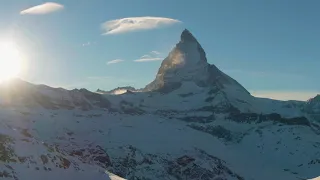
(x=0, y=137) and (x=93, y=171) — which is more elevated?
(x=0, y=137)

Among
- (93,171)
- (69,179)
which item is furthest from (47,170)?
(93,171)

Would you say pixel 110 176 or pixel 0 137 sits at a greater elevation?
pixel 0 137

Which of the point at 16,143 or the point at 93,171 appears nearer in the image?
the point at 16,143

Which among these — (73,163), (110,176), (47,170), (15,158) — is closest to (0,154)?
(15,158)

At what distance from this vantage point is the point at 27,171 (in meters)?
70.8

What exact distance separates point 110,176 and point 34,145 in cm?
1399

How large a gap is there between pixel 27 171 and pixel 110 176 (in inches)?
682

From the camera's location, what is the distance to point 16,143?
7575cm

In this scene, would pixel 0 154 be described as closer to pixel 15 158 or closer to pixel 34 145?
pixel 15 158

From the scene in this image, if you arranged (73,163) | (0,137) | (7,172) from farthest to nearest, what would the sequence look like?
(73,163) → (0,137) → (7,172)

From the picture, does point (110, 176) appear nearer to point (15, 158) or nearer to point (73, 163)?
point (73, 163)

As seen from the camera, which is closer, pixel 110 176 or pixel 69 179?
pixel 69 179

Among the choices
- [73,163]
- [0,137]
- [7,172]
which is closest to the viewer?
[7,172]

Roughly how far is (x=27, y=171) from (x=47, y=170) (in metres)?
4.05
